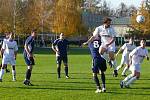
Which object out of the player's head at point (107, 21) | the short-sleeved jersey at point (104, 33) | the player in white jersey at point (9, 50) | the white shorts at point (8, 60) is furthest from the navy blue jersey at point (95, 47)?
the white shorts at point (8, 60)

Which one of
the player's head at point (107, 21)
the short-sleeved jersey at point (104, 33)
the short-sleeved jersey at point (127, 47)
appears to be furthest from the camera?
the short-sleeved jersey at point (127, 47)

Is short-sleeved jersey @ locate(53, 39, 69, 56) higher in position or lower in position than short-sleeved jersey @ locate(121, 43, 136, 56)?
higher

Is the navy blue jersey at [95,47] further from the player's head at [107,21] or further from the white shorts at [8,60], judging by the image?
the white shorts at [8,60]

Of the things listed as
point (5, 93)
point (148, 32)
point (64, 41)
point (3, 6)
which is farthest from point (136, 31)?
point (5, 93)

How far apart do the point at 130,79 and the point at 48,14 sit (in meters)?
71.8

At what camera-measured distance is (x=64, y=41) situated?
2214 centimetres

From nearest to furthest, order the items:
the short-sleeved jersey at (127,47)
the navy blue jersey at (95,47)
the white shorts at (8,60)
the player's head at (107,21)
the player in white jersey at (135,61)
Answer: the player's head at (107,21), the navy blue jersey at (95,47), the player in white jersey at (135,61), the white shorts at (8,60), the short-sleeved jersey at (127,47)

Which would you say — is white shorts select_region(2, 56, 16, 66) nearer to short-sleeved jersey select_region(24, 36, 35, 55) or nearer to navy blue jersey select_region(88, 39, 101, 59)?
short-sleeved jersey select_region(24, 36, 35, 55)

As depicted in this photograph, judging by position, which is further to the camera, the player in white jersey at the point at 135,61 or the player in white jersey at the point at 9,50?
the player in white jersey at the point at 9,50

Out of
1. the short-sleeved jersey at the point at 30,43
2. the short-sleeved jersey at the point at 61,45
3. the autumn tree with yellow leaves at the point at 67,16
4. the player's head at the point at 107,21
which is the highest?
the player's head at the point at 107,21

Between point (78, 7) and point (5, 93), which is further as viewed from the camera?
point (78, 7)

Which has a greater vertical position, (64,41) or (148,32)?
(64,41)

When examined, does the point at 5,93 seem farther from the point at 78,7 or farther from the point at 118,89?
the point at 78,7

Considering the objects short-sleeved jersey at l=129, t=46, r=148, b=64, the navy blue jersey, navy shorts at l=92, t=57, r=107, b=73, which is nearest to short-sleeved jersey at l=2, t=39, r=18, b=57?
the navy blue jersey
